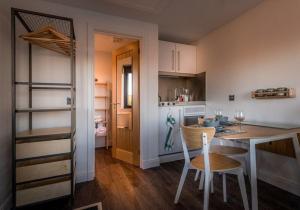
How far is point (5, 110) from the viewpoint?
67.7 inches

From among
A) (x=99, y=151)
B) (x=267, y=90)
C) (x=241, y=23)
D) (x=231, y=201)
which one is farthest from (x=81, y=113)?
(x=241, y=23)

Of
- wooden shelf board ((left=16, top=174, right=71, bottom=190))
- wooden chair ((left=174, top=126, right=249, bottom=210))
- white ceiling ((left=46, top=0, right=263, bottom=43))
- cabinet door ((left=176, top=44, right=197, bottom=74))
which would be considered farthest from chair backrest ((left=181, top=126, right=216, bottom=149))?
cabinet door ((left=176, top=44, right=197, bottom=74))

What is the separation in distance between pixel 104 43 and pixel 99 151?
239 cm

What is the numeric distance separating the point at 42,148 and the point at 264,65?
9.26 ft

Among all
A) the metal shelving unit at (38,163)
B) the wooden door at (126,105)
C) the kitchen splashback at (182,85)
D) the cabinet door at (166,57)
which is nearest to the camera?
the metal shelving unit at (38,163)

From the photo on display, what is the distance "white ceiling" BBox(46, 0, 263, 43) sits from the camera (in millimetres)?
2184

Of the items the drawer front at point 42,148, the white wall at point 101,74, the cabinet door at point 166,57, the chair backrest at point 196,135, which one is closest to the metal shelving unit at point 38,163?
the drawer front at point 42,148

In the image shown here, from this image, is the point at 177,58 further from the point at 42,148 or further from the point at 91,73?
the point at 42,148

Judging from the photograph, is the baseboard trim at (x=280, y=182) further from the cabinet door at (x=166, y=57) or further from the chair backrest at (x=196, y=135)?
the cabinet door at (x=166, y=57)

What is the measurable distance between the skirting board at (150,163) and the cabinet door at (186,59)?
178 centimetres

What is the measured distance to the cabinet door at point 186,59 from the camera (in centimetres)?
335

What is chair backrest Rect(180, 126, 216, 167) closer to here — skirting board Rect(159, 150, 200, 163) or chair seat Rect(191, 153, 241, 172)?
chair seat Rect(191, 153, 241, 172)

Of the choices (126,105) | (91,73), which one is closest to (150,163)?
(126,105)

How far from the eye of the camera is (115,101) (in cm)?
330
